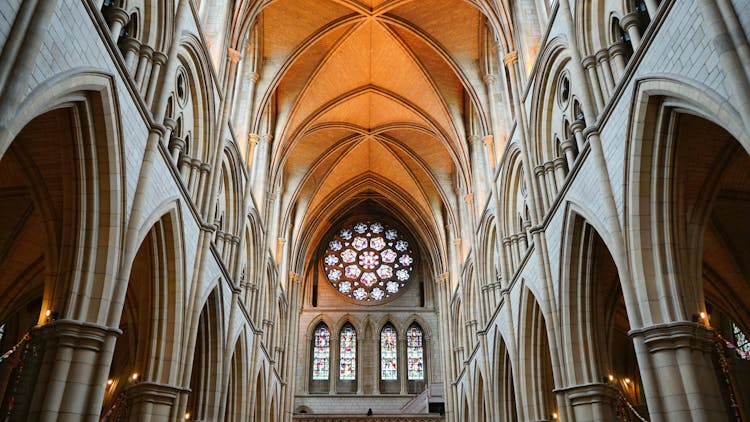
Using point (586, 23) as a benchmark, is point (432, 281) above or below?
above

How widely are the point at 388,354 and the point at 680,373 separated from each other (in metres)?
25.8

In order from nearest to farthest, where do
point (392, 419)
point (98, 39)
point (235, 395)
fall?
point (98, 39), point (235, 395), point (392, 419)

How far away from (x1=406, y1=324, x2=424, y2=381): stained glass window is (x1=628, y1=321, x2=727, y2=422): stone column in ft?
81.6

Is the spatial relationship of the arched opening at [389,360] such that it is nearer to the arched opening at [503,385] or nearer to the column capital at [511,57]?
the arched opening at [503,385]

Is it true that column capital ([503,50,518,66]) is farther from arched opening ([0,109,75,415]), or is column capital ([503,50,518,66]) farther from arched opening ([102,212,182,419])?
arched opening ([0,109,75,415])

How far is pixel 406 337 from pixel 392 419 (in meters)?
4.96

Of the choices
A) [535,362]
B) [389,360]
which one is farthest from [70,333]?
[389,360]

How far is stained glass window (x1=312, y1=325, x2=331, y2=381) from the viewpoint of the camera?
33688 mm

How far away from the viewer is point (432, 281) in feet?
117

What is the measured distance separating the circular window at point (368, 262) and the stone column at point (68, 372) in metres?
26.6

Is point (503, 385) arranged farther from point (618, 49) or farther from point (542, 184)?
point (618, 49)

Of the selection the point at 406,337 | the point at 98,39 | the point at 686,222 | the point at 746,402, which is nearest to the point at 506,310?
the point at 746,402

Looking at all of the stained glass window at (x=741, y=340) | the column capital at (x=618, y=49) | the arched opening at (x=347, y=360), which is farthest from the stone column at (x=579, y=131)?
the arched opening at (x=347, y=360)

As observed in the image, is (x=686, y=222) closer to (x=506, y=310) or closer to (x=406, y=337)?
Result: (x=506, y=310)
